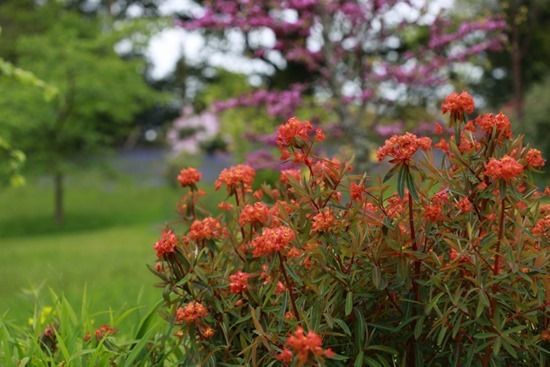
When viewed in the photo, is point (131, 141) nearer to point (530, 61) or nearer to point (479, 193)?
point (530, 61)

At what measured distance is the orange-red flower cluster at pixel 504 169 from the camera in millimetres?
1928

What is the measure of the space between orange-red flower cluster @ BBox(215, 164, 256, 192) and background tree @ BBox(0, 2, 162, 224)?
13264mm

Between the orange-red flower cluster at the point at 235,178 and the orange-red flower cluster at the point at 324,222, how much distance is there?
0.51m

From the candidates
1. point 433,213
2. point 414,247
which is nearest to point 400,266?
point 414,247

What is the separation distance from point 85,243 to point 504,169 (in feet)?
38.1

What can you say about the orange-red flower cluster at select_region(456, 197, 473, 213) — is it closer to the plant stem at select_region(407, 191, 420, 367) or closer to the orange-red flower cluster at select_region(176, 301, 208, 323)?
the plant stem at select_region(407, 191, 420, 367)

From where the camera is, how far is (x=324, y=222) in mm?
2104

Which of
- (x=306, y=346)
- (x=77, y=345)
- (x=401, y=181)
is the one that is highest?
(x=401, y=181)

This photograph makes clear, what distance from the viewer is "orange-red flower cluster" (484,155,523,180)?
6.32 feet

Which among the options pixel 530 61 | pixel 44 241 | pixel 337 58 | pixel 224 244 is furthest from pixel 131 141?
pixel 224 244

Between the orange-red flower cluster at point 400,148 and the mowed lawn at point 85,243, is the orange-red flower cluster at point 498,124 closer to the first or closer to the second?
the orange-red flower cluster at point 400,148

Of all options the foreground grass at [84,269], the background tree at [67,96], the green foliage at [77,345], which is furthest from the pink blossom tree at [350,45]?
the background tree at [67,96]

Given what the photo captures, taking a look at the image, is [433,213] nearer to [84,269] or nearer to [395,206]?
[395,206]

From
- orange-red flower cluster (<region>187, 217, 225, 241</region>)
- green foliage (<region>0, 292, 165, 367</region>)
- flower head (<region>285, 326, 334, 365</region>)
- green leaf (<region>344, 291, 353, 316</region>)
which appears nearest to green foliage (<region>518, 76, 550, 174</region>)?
green foliage (<region>0, 292, 165, 367</region>)
